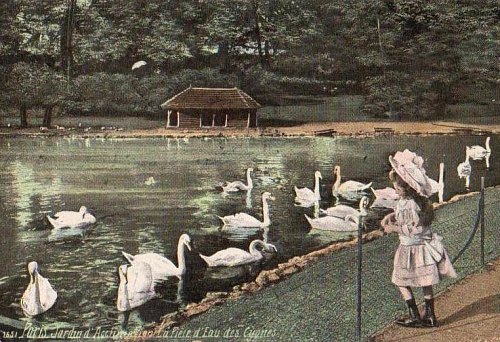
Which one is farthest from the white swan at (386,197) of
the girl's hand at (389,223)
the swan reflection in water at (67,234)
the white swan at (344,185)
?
the swan reflection in water at (67,234)

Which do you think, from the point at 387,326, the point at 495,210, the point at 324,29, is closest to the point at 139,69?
the point at 324,29

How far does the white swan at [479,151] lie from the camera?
18.4ft

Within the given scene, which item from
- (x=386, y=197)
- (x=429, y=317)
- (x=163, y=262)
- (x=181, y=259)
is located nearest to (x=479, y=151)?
(x=386, y=197)

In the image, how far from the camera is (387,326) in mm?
3744

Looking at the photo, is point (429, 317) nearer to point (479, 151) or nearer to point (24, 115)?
point (479, 151)

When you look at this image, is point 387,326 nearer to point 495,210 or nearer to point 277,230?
point 277,230

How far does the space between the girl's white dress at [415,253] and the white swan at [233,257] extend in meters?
1.56

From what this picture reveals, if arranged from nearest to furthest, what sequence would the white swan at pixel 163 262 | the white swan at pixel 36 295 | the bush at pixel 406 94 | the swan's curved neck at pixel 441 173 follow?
1. the white swan at pixel 36 295
2. the white swan at pixel 163 262
3. the bush at pixel 406 94
4. the swan's curved neck at pixel 441 173

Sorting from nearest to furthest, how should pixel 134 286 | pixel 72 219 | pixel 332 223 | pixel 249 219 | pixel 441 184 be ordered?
pixel 134 286 < pixel 72 219 < pixel 249 219 < pixel 332 223 < pixel 441 184

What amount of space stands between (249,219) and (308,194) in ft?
1.81

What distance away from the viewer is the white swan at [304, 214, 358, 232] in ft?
17.8

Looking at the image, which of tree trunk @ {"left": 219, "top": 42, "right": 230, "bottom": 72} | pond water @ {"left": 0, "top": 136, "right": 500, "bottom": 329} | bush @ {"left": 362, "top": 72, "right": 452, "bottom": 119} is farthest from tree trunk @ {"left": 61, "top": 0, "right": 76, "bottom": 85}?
bush @ {"left": 362, "top": 72, "right": 452, "bottom": 119}

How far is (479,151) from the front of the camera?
568 centimetres

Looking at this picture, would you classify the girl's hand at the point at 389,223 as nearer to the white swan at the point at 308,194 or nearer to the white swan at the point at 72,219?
the white swan at the point at 308,194
